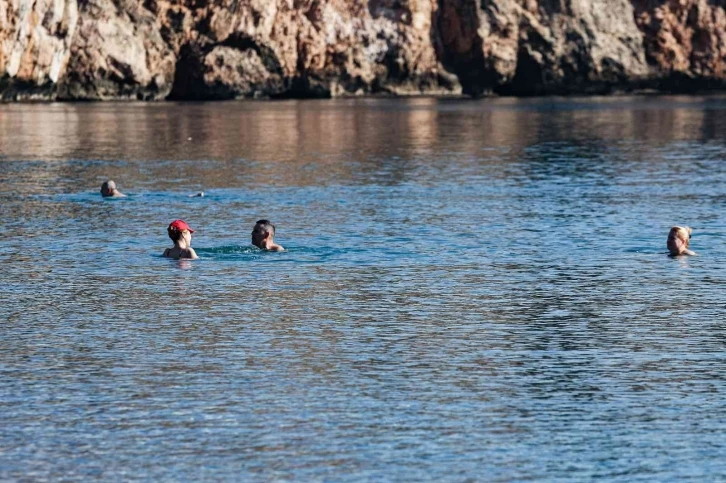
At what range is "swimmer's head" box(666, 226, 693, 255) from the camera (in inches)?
990

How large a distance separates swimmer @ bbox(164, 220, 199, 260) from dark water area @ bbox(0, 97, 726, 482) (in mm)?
408

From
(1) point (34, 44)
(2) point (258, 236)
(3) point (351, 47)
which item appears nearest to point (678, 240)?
(2) point (258, 236)

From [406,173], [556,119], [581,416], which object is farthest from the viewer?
[556,119]

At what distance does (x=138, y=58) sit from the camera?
13200 cm

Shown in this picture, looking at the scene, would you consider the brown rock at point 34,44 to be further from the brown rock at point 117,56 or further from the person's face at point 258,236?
the person's face at point 258,236

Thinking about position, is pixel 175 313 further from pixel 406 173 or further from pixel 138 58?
pixel 138 58

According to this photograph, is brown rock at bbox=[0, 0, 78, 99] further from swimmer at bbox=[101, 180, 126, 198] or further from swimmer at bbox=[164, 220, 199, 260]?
swimmer at bbox=[164, 220, 199, 260]

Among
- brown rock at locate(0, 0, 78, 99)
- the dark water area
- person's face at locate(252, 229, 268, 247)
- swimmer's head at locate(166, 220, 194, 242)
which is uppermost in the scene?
brown rock at locate(0, 0, 78, 99)

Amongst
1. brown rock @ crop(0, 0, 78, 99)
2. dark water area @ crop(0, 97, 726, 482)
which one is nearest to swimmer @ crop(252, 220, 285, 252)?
dark water area @ crop(0, 97, 726, 482)

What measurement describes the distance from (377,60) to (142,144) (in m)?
100

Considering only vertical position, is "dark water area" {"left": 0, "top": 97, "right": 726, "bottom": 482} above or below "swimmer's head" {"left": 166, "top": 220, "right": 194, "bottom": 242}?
below

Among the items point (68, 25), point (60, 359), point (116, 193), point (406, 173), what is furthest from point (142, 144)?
point (68, 25)

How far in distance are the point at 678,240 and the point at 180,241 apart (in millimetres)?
8539

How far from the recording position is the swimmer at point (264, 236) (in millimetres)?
25375
